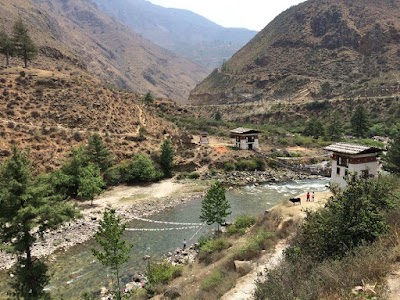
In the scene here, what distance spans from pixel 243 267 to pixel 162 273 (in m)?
6.16

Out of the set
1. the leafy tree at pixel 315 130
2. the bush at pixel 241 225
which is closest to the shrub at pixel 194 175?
the bush at pixel 241 225

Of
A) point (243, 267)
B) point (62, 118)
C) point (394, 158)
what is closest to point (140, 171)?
point (62, 118)

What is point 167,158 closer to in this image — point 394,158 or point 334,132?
point 394,158

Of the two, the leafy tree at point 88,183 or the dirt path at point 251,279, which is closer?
the dirt path at point 251,279

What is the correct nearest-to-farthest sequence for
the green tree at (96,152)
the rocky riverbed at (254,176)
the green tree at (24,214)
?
the green tree at (24,214) → the green tree at (96,152) → the rocky riverbed at (254,176)

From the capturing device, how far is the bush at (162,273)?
2169 cm

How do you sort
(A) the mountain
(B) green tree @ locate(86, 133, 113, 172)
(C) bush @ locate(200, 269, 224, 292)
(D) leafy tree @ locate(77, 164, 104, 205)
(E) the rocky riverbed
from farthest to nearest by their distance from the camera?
1. (A) the mountain
2. (E) the rocky riverbed
3. (B) green tree @ locate(86, 133, 113, 172)
4. (D) leafy tree @ locate(77, 164, 104, 205)
5. (C) bush @ locate(200, 269, 224, 292)

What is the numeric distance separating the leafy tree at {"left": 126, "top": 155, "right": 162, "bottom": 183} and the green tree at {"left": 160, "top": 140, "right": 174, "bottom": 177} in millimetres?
3251

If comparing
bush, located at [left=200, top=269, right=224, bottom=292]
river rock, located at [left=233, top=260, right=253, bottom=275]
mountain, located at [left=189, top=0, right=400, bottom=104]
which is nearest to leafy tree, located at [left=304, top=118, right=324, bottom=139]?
mountain, located at [left=189, top=0, right=400, bottom=104]

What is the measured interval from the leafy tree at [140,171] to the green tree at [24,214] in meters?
34.6

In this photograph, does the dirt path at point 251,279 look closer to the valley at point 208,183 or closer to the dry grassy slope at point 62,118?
the valley at point 208,183

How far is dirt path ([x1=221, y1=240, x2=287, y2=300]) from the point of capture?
1466 cm

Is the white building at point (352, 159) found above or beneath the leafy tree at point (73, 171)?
above

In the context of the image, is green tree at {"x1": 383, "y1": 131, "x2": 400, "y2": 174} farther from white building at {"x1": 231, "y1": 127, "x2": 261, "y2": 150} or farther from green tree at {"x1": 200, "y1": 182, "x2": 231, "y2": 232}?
white building at {"x1": 231, "y1": 127, "x2": 261, "y2": 150}
